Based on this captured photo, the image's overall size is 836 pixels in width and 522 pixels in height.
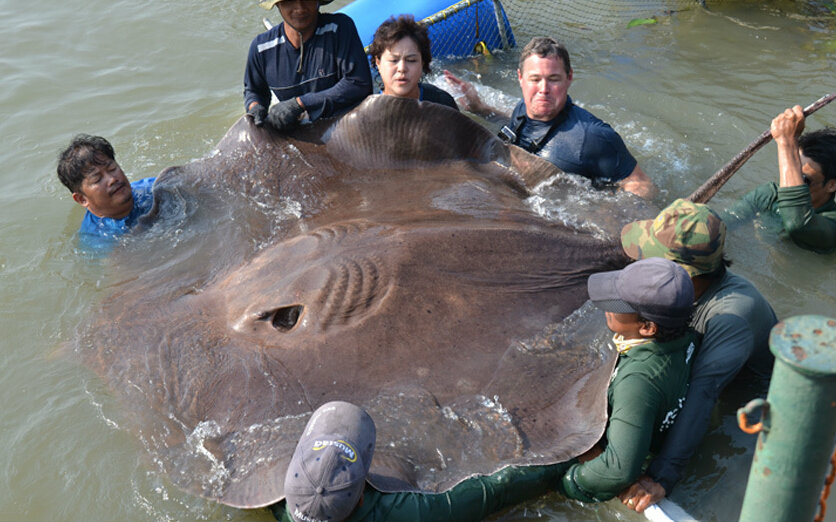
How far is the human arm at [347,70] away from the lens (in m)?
5.15

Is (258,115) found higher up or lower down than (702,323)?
higher up

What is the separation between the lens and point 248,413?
3.28 metres

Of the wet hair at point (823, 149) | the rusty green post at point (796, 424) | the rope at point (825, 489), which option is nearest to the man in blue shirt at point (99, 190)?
the rusty green post at point (796, 424)

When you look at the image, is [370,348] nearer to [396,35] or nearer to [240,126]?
[240,126]

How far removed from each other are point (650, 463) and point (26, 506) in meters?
3.16

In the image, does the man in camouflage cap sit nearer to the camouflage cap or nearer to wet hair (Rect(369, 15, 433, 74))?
the camouflage cap

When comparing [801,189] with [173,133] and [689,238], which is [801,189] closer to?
[689,238]

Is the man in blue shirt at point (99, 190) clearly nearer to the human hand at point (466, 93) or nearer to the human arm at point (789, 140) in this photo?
the human hand at point (466, 93)

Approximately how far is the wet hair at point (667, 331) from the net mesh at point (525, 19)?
5156mm

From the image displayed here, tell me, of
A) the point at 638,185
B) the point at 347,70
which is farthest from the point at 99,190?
the point at 638,185

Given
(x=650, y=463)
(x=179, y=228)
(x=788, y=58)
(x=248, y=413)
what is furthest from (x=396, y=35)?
(x=788, y=58)

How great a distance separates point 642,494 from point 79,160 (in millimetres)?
4224

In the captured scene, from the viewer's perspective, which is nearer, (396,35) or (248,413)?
(248,413)

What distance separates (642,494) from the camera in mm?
3316
